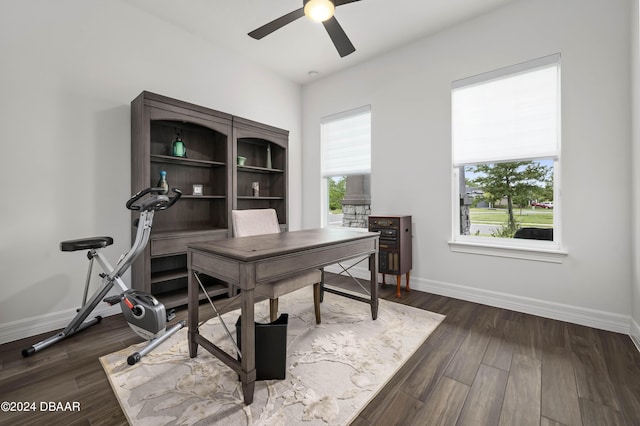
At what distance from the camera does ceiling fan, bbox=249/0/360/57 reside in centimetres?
205

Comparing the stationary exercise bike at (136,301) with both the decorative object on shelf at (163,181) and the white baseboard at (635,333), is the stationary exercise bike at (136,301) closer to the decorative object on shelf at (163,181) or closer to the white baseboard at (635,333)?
→ the decorative object on shelf at (163,181)

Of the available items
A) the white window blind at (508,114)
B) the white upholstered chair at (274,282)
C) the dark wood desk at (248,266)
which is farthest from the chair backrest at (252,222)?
the white window blind at (508,114)

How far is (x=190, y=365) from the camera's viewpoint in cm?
185

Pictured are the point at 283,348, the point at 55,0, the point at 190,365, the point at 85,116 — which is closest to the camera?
the point at 283,348

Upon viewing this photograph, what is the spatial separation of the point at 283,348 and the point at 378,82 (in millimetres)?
3510

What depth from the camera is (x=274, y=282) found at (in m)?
2.08

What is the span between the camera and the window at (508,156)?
2.68 m

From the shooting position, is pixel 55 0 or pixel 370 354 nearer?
pixel 370 354

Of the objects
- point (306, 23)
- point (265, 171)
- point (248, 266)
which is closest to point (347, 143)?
point (265, 171)

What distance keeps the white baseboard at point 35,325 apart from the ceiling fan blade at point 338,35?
3291 mm

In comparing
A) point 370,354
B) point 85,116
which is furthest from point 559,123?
point 85,116

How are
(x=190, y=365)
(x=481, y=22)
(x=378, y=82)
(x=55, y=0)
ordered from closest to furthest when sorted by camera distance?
(x=190, y=365)
(x=55, y=0)
(x=481, y=22)
(x=378, y=82)

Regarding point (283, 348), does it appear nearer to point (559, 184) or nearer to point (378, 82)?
point (559, 184)

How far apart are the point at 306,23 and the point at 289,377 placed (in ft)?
11.3
